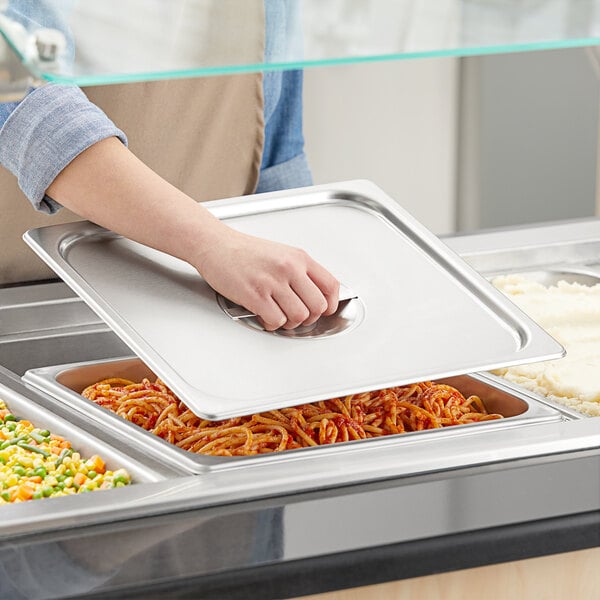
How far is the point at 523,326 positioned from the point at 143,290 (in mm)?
424

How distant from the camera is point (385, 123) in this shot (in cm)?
382

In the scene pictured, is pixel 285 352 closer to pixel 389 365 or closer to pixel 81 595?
pixel 389 365

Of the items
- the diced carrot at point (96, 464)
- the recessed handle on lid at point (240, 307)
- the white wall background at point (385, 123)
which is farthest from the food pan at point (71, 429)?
the white wall background at point (385, 123)

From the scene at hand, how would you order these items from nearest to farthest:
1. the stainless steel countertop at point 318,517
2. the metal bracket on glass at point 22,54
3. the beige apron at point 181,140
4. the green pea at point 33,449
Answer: the metal bracket on glass at point 22,54 < the stainless steel countertop at point 318,517 < the green pea at point 33,449 < the beige apron at point 181,140

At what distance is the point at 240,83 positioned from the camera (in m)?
1.97

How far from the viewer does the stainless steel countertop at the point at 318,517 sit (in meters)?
0.89

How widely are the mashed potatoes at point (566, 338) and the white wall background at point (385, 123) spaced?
218 cm

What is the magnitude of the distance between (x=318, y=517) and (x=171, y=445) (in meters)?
0.22

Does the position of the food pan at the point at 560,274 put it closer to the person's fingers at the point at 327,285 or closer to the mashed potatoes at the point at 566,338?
the mashed potatoes at the point at 566,338

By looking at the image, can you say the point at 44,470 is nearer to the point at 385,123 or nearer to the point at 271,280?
the point at 271,280

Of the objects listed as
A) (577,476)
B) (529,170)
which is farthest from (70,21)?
(529,170)

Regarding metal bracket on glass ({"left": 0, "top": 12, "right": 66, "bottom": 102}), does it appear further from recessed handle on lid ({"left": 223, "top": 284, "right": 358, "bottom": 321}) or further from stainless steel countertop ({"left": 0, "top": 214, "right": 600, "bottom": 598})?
recessed handle on lid ({"left": 223, "top": 284, "right": 358, "bottom": 321})

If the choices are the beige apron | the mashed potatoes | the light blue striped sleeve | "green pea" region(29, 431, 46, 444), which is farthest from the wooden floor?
the beige apron

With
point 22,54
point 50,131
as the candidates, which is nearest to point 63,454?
point 50,131
